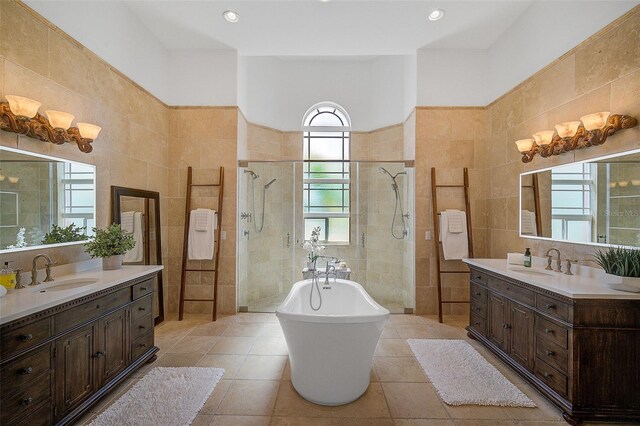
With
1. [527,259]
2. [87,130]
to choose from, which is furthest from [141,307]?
[527,259]

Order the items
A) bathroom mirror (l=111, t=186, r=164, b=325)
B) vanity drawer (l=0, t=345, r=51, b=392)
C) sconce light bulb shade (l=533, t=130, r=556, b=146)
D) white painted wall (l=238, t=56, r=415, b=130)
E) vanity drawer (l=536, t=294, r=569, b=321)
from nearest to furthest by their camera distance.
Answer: vanity drawer (l=0, t=345, r=51, b=392) → vanity drawer (l=536, t=294, r=569, b=321) → sconce light bulb shade (l=533, t=130, r=556, b=146) → bathroom mirror (l=111, t=186, r=164, b=325) → white painted wall (l=238, t=56, r=415, b=130)

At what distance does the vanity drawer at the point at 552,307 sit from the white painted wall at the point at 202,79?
3.83 metres

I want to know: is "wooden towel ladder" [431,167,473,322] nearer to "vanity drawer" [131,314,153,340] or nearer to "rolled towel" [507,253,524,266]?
"rolled towel" [507,253,524,266]

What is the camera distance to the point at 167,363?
8.45 feet

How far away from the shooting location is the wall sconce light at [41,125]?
71.3 inches

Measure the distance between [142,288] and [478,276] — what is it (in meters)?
A: 3.21

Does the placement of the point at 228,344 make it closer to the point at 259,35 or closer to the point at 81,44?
the point at 81,44

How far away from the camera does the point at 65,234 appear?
90.2 inches

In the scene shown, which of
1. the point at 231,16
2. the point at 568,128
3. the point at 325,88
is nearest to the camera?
the point at 568,128

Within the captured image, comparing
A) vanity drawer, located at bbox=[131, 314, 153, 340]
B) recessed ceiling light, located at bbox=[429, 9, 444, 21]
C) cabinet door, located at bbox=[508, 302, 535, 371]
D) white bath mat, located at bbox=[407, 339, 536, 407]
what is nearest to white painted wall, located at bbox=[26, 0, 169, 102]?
vanity drawer, located at bbox=[131, 314, 153, 340]

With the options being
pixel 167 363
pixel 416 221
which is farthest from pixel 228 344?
pixel 416 221

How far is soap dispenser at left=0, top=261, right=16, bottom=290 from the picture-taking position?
173cm

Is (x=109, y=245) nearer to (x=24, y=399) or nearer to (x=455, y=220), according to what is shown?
(x=24, y=399)

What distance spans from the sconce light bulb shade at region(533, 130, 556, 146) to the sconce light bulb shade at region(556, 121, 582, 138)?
0.46 ft
